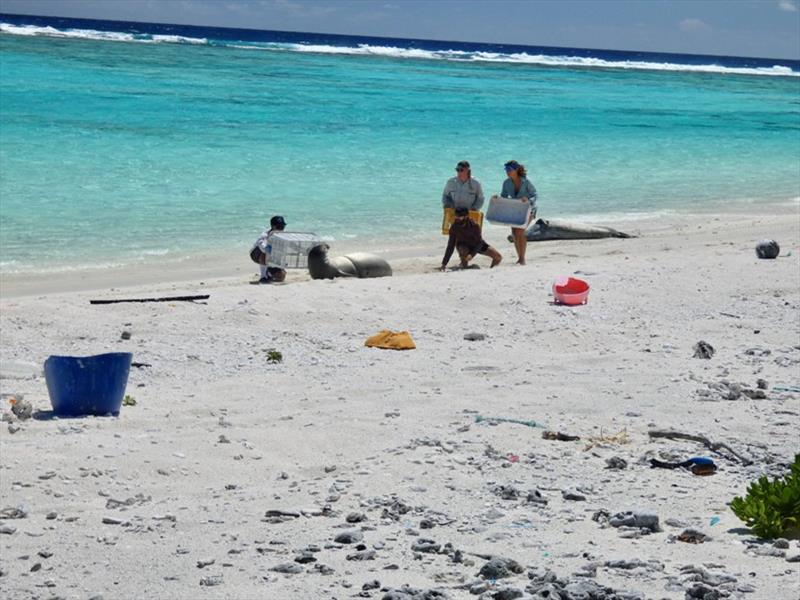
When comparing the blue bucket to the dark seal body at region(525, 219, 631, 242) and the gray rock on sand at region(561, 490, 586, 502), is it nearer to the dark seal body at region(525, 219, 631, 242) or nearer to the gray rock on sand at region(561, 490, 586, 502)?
the gray rock on sand at region(561, 490, 586, 502)

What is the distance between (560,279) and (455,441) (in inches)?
197

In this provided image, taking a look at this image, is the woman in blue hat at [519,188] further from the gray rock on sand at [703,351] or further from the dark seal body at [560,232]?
the gray rock on sand at [703,351]

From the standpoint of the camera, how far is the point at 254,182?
21828mm

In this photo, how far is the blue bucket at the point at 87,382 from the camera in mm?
7371

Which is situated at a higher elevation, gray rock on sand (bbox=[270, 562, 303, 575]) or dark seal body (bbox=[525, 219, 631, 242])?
dark seal body (bbox=[525, 219, 631, 242])

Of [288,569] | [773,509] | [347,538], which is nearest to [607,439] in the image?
[773,509]

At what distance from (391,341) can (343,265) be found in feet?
12.1

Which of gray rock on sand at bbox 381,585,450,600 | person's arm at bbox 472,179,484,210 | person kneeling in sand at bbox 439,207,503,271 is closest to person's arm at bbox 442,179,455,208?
person kneeling in sand at bbox 439,207,503,271

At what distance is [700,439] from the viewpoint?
695 cm

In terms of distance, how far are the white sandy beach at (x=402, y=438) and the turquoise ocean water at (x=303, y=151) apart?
5115mm

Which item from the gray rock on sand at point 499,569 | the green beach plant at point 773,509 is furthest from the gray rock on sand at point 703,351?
the gray rock on sand at point 499,569

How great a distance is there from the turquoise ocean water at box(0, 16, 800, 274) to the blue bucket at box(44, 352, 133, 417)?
22.2 ft

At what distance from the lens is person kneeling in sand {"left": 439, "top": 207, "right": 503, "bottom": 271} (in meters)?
13.6

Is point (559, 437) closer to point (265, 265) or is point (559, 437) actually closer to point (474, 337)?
point (474, 337)
